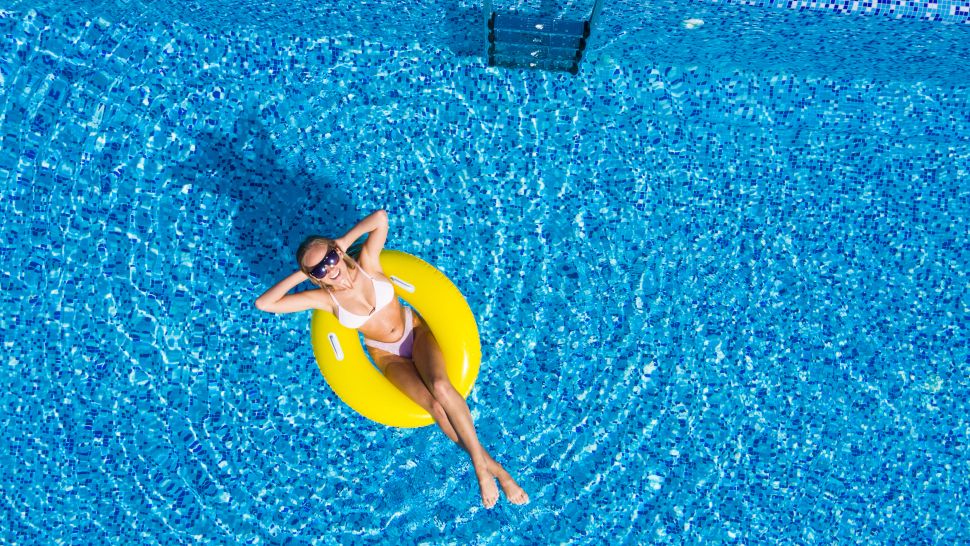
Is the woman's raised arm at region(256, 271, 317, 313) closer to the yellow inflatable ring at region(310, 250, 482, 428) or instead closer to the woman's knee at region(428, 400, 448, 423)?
the yellow inflatable ring at region(310, 250, 482, 428)

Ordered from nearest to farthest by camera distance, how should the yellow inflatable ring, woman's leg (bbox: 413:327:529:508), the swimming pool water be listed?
woman's leg (bbox: 413:327:529:508), the yellow inflatable ring, the swimming pool water

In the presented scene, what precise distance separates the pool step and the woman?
43.0 inches

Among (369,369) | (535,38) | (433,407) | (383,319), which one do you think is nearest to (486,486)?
(433,407)

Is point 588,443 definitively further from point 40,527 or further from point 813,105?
point 40,527

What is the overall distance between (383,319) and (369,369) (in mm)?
245

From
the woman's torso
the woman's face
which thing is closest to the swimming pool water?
the woman's torso

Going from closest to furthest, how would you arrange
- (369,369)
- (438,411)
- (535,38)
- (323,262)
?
1. (323,262)
2. (438,411)
3. (369,369)
4. (535,38)

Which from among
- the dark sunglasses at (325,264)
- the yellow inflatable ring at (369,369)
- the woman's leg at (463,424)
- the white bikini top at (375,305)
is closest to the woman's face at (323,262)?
the dark sunglasses at (325,264)

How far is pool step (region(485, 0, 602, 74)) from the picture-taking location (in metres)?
3.20

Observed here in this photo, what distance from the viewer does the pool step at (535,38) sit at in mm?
3201

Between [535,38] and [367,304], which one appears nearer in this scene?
[367,304]

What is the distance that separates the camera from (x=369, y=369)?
3.13m

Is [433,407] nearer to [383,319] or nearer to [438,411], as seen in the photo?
[438,411]

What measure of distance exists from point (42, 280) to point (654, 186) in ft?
10.1
